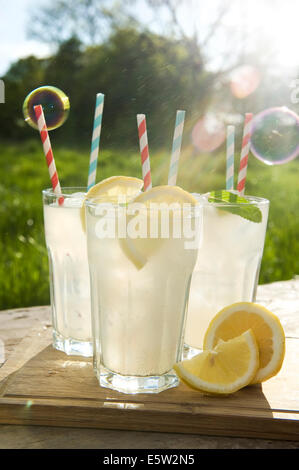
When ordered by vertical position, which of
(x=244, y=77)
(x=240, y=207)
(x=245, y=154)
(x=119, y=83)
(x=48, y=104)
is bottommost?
(x=240, y=207)

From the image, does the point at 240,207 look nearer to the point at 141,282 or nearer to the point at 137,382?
the point at 141,282

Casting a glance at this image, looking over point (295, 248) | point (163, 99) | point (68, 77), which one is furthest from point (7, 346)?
point (68, 77)

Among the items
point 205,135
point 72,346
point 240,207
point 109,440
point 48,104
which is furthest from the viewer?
point 205,135

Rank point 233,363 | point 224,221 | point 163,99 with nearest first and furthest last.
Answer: point 233,363 < point 224,221 < point 163,99

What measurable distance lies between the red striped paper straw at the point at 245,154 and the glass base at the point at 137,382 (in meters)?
0.54

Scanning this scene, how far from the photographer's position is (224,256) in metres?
1.40

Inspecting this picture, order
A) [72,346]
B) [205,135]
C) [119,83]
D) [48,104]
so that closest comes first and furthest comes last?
[72,346]
[48,104]
[205,135]
[119,83]

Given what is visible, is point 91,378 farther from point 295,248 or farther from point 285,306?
point 295,248

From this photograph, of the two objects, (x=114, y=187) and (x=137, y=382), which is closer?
(x=137, y=382)

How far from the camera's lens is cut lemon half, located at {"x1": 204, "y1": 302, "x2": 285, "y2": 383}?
1181 mm

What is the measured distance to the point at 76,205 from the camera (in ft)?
4.59

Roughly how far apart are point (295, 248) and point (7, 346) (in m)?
2.70

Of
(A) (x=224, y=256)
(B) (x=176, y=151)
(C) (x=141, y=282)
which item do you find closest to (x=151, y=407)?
(C) (x=141, y=282)

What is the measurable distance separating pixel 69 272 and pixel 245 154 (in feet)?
1.88
